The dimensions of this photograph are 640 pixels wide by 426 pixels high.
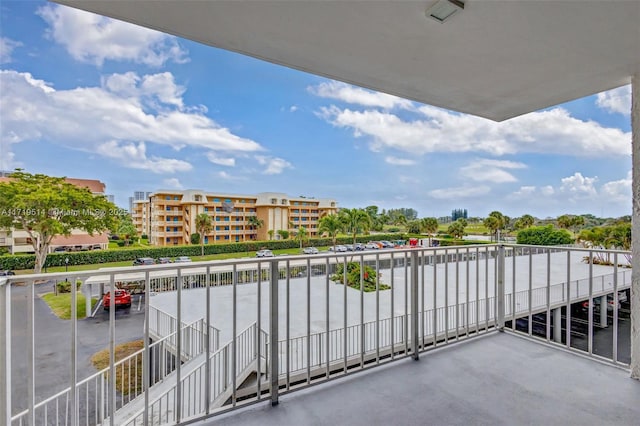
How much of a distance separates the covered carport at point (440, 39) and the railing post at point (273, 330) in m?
1.28

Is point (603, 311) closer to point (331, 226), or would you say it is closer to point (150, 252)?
point (331, 226)

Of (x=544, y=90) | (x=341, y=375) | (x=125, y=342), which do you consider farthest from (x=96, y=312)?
(x=544, y=90)

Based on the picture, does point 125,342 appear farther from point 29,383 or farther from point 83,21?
point 83,21

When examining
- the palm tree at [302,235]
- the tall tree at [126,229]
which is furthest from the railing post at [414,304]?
the palm tree at [302,235]

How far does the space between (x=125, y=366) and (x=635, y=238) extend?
18.9 feet

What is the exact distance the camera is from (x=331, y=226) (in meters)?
10.6

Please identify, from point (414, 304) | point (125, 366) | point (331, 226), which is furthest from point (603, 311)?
point (125, 366)

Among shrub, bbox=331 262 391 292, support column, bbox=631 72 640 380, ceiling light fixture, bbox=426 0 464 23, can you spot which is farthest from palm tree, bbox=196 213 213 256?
support column, bbox=631 72 640 380

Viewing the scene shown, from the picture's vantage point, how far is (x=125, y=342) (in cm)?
414

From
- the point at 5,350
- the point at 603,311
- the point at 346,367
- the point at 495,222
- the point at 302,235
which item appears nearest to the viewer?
the point at 5,350

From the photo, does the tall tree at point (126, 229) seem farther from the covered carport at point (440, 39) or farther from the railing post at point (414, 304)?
the railing post at point (414, 304)

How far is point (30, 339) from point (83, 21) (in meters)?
8.18

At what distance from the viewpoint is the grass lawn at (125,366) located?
93.7 inches

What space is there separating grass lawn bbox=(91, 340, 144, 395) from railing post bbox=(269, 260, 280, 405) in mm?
996
